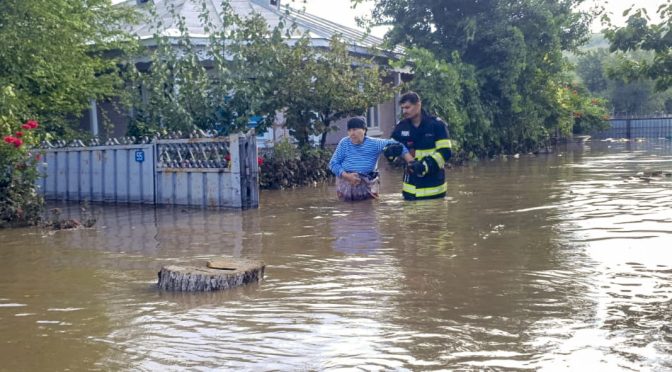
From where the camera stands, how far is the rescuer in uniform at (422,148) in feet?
34.3

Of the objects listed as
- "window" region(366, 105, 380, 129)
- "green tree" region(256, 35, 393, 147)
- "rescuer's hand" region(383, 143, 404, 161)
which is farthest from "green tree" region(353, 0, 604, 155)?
"rescuer's hand" region(383, 143, 404, 161)

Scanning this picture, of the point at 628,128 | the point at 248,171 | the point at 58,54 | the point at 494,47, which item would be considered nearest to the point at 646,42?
the point at 248,171

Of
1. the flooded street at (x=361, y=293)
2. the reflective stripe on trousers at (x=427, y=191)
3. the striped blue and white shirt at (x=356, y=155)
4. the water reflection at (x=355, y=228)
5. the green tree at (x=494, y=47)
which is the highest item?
the green tree at (x=494, y=47)

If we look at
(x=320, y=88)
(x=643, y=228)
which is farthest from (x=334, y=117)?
(x=643, y=228)

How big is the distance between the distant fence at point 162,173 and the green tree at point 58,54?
139 cm

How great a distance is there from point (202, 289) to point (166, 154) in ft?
24.1

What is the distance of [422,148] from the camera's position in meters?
10.7

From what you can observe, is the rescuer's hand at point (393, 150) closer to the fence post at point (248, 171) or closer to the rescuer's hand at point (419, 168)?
the rescuer's hand at point (419, 168)

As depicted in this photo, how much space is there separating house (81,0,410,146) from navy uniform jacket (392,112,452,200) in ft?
23.6

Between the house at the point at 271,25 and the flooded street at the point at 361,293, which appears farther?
the house at the point at 271,25

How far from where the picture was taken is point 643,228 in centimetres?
983

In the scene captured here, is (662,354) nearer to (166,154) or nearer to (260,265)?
(260,265)

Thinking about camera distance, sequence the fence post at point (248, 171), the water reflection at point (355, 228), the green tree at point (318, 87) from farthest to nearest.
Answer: the green tree at point (318, 87) < the fence post at point (248, 171) < the water reflection at point (355, 228)

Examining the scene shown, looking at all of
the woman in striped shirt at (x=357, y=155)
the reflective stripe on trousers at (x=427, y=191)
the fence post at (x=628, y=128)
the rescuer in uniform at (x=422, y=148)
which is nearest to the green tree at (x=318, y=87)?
the woman in striped shirt at (x=357, y=155)
